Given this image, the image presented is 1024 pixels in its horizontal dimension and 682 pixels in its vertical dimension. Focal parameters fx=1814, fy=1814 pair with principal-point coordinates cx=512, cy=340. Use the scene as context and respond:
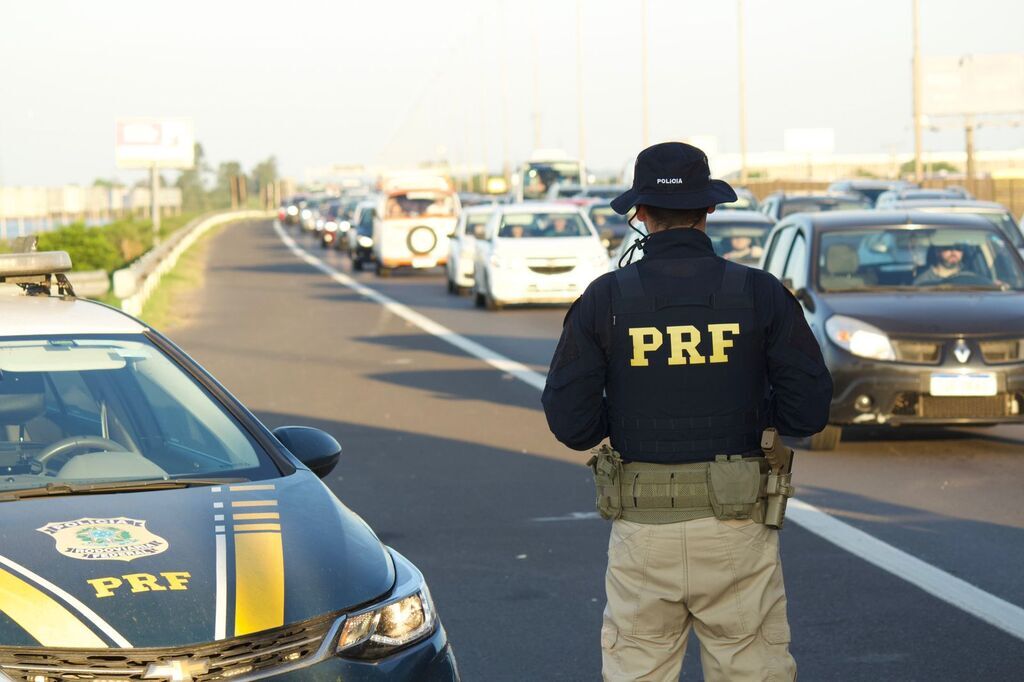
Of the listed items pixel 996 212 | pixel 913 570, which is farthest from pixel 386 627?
pixel 996 212

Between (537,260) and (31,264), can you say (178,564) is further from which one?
(537,260)

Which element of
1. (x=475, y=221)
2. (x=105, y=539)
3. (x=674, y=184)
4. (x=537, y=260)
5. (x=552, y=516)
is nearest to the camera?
(x=674, y=184)

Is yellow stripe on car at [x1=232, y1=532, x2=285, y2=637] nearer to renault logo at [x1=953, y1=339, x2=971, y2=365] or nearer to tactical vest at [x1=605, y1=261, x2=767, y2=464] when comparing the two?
tactical vest at [x1=605, y1=261, x2=767, y2=464]

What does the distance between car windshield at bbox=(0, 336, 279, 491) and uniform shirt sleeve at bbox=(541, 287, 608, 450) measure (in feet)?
4.11

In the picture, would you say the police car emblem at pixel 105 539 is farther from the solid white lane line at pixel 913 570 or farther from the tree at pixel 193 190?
the tree at pixel 193 190

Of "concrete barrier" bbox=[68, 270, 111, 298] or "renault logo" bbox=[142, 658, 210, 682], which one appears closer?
"renault logo" bbox=[142, 658, 210, 682]

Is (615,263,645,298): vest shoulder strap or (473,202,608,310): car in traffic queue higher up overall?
(615,263,645,298): vest shoulder strap

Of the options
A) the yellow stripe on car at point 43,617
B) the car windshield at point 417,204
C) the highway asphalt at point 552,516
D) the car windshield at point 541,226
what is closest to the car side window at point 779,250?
the highway asphalt at point 552,516

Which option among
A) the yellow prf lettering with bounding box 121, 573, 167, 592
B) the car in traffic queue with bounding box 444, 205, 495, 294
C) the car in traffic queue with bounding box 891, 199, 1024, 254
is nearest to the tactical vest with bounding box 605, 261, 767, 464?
the yellow prf lettering with bounding box 121, 573, 167, 592

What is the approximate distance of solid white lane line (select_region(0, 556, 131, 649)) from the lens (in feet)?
13.5

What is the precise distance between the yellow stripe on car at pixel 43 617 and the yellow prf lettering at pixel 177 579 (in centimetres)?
27

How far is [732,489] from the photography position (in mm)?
4293

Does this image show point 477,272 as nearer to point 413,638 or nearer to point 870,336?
point 870,336

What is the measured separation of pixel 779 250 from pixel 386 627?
31.1ft
